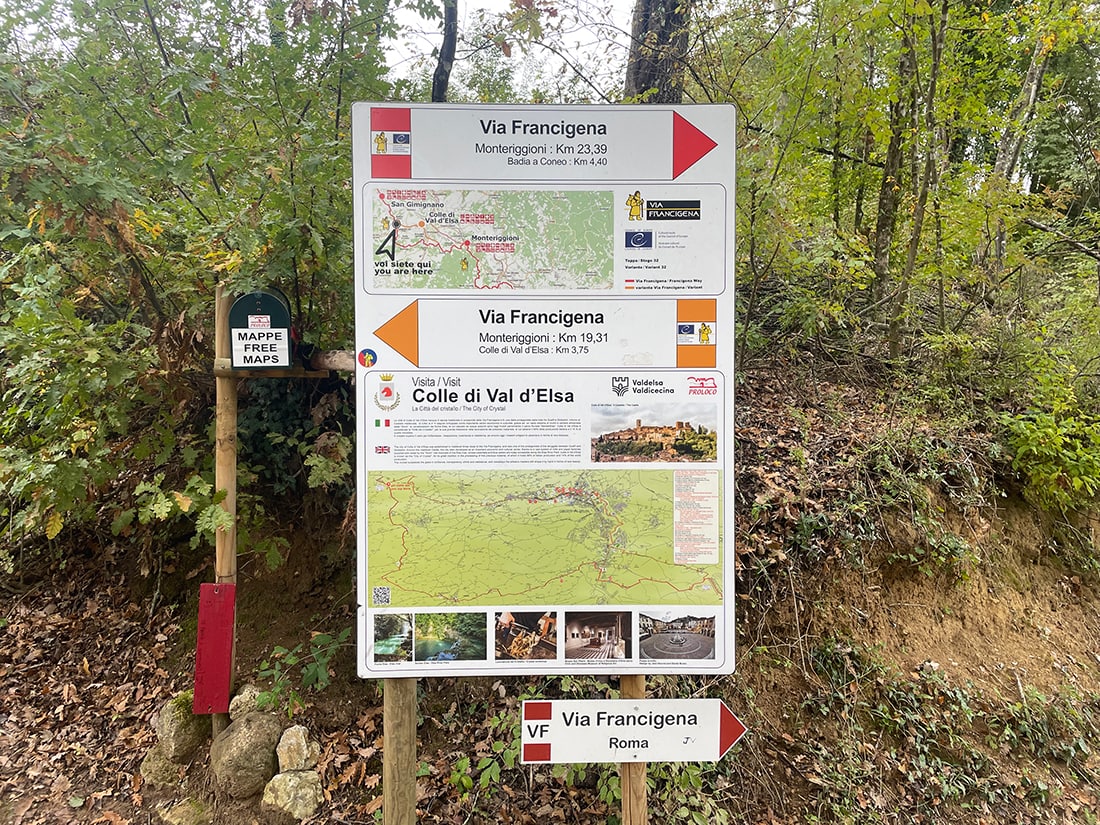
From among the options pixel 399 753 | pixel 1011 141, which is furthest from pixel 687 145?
pixel 1011 141

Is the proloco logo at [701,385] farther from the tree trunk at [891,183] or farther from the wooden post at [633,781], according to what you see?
the tree trunk at [891,183]

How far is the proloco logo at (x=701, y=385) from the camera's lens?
2223mm

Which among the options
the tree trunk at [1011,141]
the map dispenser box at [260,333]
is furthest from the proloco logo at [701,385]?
the tree trunk at [1011,141]

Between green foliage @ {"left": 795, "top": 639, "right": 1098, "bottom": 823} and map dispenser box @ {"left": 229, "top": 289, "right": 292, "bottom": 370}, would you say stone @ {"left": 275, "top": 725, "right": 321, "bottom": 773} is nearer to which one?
map dispenser box @ {"left": 229, "top": 289, "right": 292, "bottom": 370}

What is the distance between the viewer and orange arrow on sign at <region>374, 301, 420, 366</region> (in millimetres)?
2186

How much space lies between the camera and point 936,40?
4809mm

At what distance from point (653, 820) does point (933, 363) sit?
4799 millimetres

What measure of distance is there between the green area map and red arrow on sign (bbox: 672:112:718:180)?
1.24 metres

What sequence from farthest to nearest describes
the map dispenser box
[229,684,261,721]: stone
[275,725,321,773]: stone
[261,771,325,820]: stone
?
[229,684,261,721]: stone < [275,725,321,773]: stone < [261,771,325,820]: stone < the map dispenser box

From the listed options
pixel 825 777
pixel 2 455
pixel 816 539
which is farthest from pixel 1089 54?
pixel 2 455

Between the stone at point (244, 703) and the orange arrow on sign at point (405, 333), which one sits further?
the stone at point (244, 703)

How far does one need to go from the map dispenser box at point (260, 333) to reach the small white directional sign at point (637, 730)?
2069mm

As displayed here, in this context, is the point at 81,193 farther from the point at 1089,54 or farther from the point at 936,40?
the point at 1089,54

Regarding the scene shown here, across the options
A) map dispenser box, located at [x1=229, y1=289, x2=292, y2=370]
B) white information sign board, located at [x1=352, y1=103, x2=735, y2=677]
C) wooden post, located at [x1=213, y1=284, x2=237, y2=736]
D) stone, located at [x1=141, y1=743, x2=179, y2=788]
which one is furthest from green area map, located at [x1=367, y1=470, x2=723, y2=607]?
stone, located at [x1=141, y1=743, x2=179, y2=788]
